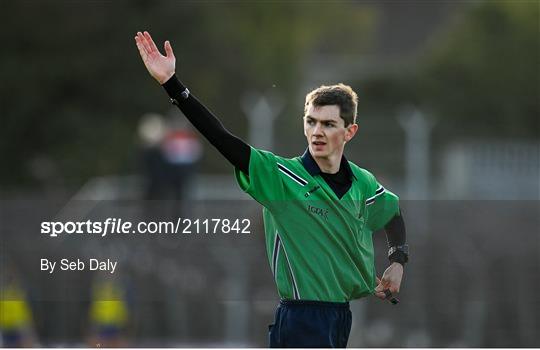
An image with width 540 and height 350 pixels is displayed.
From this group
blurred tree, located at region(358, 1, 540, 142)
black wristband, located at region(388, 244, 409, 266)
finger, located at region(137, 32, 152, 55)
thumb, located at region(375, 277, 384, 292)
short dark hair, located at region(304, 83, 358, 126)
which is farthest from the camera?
blurred tree, located at region(358, 1, 540, 142)

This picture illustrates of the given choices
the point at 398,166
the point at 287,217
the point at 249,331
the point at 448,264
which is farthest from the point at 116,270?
the point at 398,166

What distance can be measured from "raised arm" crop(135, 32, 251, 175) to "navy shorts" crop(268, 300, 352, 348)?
0.67m

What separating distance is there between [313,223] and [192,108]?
78 centimetres

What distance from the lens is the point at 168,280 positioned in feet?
51.3

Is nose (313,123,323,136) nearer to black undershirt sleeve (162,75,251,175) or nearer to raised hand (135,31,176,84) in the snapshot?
black undershirt sleeve (162,75,251,175)

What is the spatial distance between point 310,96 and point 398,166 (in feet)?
108

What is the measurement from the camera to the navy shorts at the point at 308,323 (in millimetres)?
7883

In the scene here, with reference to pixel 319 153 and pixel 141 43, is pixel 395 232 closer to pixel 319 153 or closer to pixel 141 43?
pixel 319 153

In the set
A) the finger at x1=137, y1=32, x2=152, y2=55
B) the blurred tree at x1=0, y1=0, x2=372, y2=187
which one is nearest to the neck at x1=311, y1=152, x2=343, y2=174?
the finger at x1=137, y1=32, x2=152, y2=55

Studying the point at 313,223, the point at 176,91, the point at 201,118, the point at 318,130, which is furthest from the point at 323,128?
the point at 176,91

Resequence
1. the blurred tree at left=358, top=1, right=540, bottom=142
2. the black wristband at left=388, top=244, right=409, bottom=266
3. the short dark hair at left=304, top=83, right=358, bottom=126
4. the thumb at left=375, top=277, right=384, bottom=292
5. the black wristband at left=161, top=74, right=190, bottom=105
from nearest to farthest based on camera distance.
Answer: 1. the black wristband at left=161, top=74, right=190, bottom=105
2. the short dark hair at left=304, top=83, right=358, bottom=126
3. the thumb at left=375, top=277, right=384, bottom=292
4. the black wristband at left=388, top=244, right=409, bottom=266
5. the blurred tree at left=358, top=1, right=540, bottom=142

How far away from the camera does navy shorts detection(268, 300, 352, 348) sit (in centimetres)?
788

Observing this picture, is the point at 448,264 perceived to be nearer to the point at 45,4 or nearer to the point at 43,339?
the point at 43,339

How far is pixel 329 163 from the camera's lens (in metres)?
8.00
